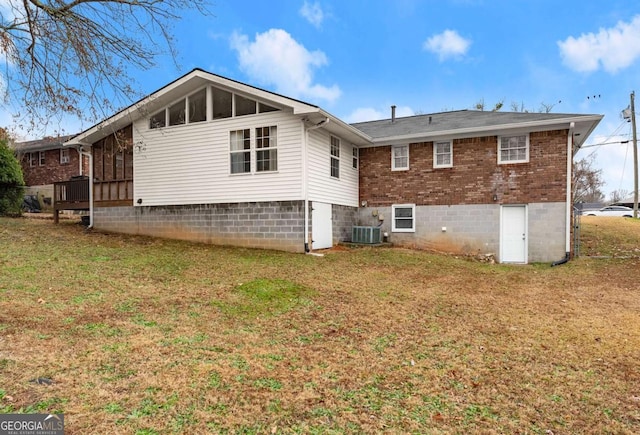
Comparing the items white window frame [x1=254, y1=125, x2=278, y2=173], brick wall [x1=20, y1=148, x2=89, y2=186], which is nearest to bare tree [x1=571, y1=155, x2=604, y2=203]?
white window frame [x1=254, y1=125, x2=278, y2=173]

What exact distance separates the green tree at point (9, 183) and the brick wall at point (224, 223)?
6.90 metres

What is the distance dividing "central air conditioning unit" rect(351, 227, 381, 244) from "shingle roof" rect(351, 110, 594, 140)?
357 cm

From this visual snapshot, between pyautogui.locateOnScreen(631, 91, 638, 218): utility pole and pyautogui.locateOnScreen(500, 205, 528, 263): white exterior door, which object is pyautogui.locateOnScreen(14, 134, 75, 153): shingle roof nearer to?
pyautogui.locateOnScreen(500, 205, 528, 263): white exterior door

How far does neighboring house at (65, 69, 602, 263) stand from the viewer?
12.5 metres

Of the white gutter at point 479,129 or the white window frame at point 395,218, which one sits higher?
the white gutter at point 479,129

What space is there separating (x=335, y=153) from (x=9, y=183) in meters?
16.1

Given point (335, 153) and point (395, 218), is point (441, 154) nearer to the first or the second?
point (395, 218)

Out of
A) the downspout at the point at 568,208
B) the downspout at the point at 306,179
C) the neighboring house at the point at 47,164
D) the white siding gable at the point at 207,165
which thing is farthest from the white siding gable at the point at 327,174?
the neighboring house at the point at 47,164

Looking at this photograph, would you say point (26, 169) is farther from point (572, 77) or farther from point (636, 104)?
point (636, 104)

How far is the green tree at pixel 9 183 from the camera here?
58.6 ft

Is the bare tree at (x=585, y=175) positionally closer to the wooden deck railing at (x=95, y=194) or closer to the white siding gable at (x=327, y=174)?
the white siding gable at (x=327, y=174)

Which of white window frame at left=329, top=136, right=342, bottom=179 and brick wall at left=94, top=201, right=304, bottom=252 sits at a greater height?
white window frame at left=329, top=136, right=342, bottom=179

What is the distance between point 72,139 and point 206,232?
7157mm

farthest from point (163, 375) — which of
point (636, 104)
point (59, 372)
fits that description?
point (636, 104)
